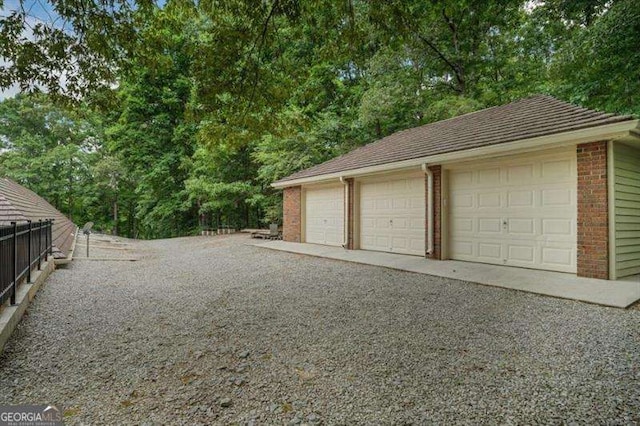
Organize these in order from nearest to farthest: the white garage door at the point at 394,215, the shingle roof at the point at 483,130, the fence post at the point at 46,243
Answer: the shingle roof at the point at 483,130, the fence post at the point at 46,243, the white garage door at the point at 394,215

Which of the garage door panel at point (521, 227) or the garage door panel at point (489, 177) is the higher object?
the garage door panel at point (489, 177)

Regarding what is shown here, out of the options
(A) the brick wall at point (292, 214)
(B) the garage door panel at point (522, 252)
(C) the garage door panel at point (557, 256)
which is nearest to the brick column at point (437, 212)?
(B) the garage door panel at point (522, 252)

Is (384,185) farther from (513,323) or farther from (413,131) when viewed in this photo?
(513,323)

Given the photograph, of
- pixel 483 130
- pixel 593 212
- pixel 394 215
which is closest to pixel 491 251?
pixel 593 212

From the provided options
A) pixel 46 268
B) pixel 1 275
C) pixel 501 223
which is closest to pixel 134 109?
pixel 46 268

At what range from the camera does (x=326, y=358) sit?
3062mm

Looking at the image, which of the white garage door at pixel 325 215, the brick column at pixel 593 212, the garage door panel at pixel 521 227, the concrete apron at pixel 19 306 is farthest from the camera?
the white garage door at pixel 325 215

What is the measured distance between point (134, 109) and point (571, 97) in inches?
905

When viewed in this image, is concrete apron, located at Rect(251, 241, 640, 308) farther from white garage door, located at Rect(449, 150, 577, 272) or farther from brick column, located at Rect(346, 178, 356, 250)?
brick column, located at Rect(346, 178, 356, 250)

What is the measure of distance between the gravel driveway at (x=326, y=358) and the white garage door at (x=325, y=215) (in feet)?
Result: 19.8

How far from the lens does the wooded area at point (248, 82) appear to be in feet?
16.6

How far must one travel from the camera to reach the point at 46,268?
21.4ft

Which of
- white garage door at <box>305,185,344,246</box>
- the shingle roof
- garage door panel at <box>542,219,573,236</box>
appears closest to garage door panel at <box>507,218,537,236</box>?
garage door panel at <box>542,219,573,236</box>

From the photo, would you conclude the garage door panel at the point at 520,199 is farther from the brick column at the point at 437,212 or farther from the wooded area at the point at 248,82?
the wooded area at the point at 248,82
